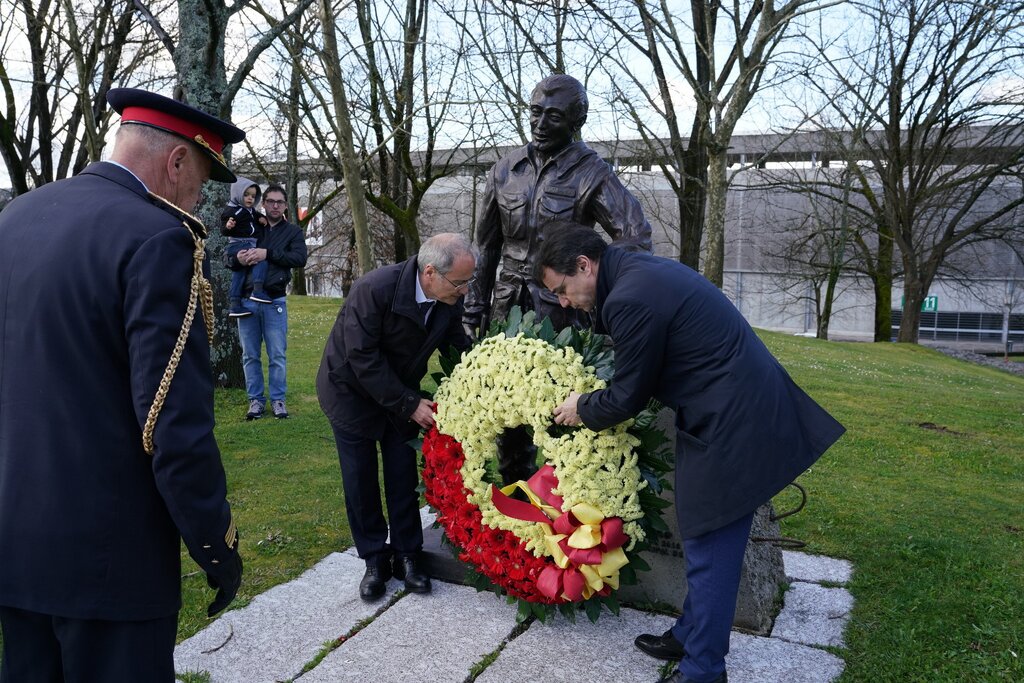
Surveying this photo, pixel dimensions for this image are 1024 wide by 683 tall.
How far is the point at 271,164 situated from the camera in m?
26.6

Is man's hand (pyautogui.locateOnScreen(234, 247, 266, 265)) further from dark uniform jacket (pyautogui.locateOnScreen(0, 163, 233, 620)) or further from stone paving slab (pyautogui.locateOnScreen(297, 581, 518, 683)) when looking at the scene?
dark uniform jacket (pyautogui.locateOnScreen(0, 163, 233, 620))

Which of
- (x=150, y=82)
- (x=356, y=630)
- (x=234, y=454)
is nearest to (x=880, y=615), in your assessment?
(x=356, y=630)

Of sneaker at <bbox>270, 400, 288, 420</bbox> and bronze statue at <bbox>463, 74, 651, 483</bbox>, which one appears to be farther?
sneaker at <bbox>270, 400, 288, 420</bbox>

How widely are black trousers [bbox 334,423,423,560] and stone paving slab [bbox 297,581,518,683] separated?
313 mm

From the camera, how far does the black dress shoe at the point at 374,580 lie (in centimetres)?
428

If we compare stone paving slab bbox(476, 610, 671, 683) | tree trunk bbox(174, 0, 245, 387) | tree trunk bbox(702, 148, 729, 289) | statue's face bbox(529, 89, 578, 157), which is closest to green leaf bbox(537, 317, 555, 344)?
statue's face bbox(529, 89, 578, 157)

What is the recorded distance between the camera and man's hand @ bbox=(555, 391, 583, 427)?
11.7 ft

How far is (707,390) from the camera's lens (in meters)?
3.11

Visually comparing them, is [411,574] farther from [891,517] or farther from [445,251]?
[891,517]

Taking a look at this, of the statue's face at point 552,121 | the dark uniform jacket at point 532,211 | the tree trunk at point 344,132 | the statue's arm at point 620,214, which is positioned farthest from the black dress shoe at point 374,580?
the tree trunk at point 344,132

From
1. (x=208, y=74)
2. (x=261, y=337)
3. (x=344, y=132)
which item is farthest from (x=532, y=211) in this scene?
(x=344, y=132)

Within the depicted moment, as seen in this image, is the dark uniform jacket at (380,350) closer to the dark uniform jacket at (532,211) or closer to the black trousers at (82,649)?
the dark uniform jacket at (532,211)

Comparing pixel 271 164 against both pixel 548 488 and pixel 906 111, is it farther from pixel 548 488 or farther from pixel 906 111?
pixel 548 488

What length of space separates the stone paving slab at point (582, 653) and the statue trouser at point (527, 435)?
89 cm
